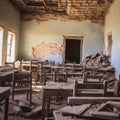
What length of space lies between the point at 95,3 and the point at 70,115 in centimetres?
855

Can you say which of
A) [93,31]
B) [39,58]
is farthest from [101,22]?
[39,58]

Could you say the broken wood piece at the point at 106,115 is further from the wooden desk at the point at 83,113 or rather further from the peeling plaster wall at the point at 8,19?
the peeling plaster wall at the point at 8,19

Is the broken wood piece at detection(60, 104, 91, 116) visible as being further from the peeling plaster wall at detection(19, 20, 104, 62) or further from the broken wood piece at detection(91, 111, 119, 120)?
the peeling plaster wall at detection(19, 20, 104, 62)

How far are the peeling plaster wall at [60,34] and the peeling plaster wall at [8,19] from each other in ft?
2.10

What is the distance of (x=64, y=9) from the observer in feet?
39.9

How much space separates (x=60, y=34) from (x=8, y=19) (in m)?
3.01

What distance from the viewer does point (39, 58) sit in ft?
42.5

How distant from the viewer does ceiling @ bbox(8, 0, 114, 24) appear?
10.7m

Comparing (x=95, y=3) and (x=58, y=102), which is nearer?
(x=58, y=102)

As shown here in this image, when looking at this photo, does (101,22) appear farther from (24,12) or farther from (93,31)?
(24,12)

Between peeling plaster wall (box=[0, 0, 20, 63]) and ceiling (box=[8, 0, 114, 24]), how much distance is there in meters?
0.35

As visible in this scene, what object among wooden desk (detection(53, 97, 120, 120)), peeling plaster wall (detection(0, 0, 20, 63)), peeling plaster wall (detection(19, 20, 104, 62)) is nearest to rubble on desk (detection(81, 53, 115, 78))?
peeling plaster wall (detection(19, 20, 104, 62))

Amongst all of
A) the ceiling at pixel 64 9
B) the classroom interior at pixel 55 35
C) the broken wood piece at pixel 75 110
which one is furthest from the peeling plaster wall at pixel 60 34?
the broken wood piece at pixel 75 110

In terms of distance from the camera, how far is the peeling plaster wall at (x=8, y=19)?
32.6 ft
